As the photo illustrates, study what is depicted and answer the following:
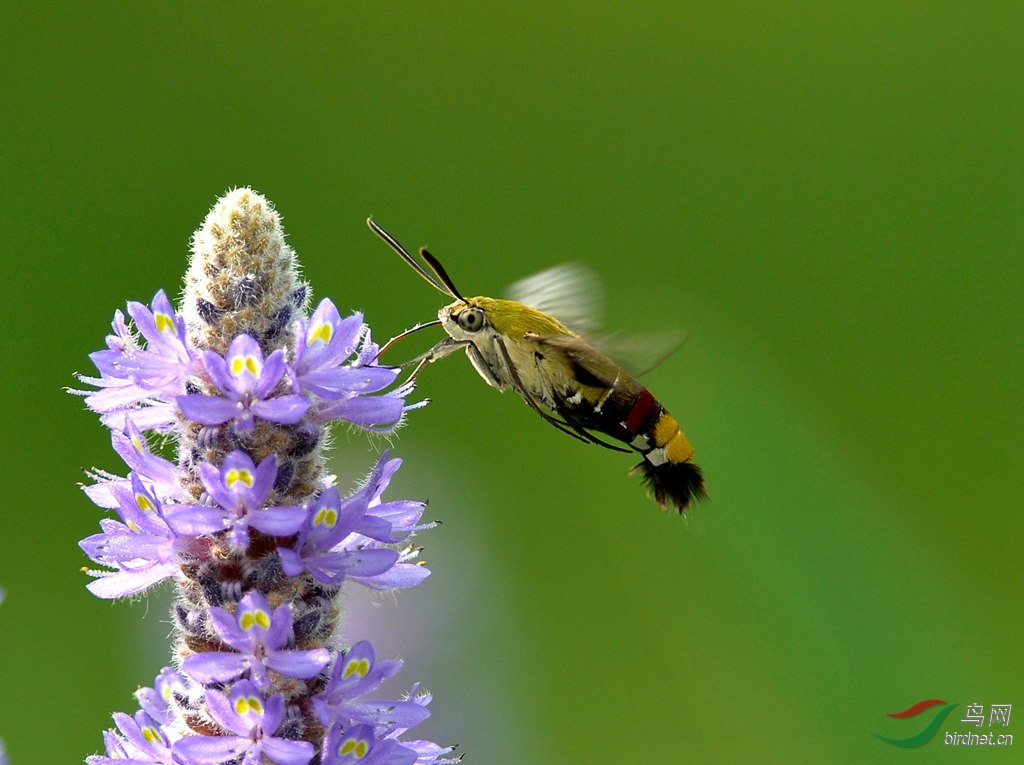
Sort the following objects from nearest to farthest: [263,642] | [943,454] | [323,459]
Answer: [263,642]
[323,459]
[943,454]

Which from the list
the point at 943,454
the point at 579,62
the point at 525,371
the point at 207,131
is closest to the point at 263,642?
the point at 525,371

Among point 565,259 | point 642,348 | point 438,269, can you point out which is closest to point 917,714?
point 642,348

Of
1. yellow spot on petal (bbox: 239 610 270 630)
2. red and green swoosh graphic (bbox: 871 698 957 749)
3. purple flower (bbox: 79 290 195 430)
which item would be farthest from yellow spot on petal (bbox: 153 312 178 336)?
red and green swoosh graphic (bbox: 871 698 957 749)

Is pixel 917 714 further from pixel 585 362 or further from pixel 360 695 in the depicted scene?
pixel 360 695

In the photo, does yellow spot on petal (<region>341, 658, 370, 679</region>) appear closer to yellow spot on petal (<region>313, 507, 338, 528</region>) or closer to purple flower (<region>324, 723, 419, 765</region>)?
purple flower (<region>324, 723, 419, 765</region>)

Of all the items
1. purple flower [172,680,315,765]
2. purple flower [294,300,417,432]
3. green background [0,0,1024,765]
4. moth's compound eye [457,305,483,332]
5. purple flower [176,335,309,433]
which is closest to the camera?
purple flower [172,680,315,765]

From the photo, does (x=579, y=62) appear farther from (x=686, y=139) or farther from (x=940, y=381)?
(x=940, y=381)
